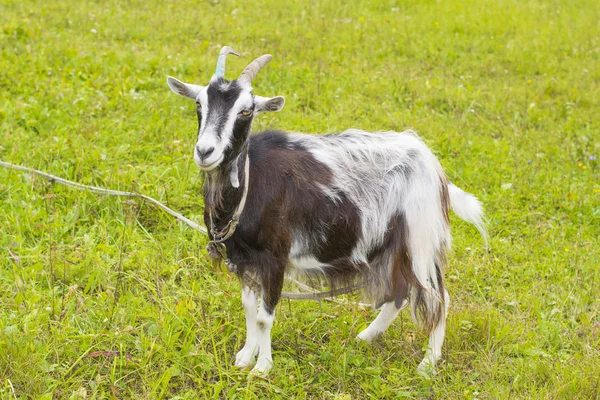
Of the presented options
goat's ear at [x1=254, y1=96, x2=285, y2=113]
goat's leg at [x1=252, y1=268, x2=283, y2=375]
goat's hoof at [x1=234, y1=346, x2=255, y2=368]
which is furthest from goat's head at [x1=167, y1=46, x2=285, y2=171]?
goat's hoof at [x1=234, y1=346, x2=255, y2=368]

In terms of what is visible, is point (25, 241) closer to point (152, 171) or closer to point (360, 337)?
point (152, 171)

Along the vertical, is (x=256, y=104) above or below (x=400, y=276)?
above

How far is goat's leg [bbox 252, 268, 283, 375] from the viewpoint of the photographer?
3.71m

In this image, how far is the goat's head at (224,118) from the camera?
10.5 ft

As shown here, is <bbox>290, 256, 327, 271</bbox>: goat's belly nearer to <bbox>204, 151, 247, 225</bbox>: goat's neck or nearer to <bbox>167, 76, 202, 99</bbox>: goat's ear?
<bbox>204, 151, 247, 225</bbox>: goat's neck

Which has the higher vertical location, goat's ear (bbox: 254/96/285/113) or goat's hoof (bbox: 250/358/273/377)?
goat's ear (bbox: 254/96/285/113)

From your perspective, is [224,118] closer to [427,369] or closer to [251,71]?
[251,71]

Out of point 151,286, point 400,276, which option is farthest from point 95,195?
point 400,276

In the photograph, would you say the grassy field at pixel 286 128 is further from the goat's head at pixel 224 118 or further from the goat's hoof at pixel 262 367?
the goat's head at pixel 224 118

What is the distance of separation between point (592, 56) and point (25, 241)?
7874 millimetres

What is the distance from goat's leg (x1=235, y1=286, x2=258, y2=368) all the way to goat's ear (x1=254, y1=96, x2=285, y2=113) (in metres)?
1.03

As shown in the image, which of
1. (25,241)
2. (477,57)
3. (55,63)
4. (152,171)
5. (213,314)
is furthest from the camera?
(477,57)

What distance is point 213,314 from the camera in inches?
165

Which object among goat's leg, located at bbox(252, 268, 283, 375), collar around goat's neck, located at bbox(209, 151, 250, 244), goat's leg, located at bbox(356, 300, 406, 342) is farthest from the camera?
goat's leg, located at bbox(356, 300, 406, 342)
